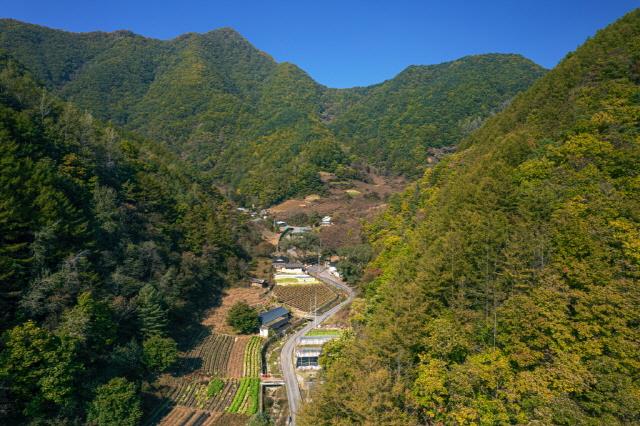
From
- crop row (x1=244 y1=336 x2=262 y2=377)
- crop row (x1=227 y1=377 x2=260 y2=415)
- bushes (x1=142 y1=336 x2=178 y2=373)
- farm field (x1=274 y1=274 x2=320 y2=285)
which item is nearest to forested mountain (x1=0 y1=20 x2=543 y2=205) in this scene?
farm field (x1=274 y1=274 x2=320 y2=285)

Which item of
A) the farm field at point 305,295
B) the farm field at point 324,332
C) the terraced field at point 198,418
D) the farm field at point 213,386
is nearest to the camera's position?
the terraced field at point 198,418

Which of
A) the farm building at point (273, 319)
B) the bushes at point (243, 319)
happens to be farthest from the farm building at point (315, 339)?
the bushes at point (243, 319)

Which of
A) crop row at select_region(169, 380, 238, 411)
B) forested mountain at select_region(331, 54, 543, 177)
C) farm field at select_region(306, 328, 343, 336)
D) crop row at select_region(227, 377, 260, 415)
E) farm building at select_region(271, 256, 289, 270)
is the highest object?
forested mountain at select_region(331, 54, 543, 177)

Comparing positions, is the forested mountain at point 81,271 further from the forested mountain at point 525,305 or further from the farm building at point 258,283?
the forested mountain at point 525,305

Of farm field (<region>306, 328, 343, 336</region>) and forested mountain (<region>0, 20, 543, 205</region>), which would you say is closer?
farm field (<region>306, 328, 343, 336</region>)

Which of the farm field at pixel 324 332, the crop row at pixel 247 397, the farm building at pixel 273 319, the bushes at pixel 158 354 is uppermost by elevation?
the bushes at pixel 158 354

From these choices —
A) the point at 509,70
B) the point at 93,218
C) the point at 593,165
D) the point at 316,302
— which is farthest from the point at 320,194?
the point at 509,70

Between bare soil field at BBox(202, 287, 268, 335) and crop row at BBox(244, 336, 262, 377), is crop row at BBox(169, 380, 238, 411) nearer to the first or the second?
crop row at BBox(244, 336, 262, 377)
